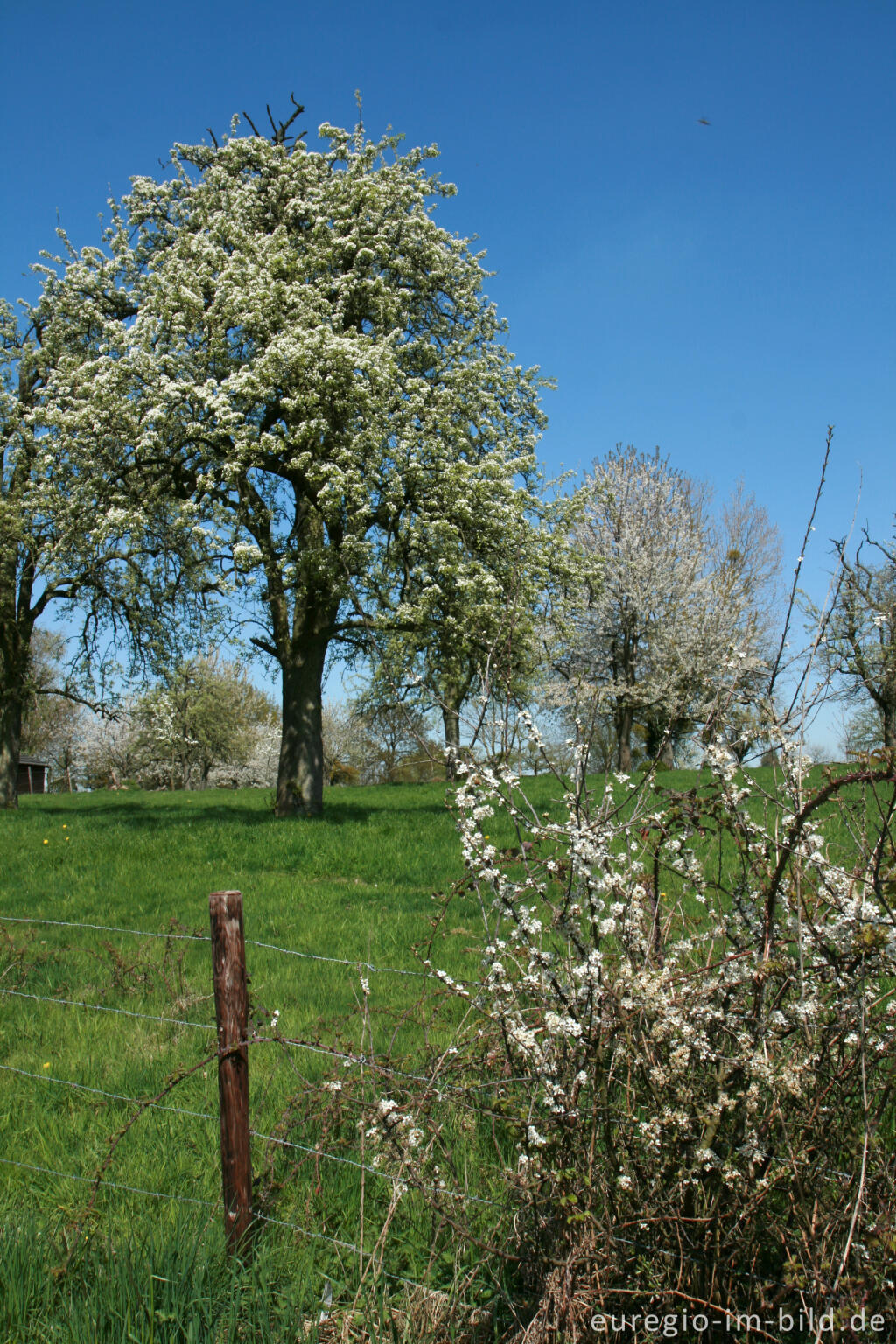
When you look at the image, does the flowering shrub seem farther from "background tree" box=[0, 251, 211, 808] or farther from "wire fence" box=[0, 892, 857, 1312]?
"background tree" box=[0, 251, 211, 808]

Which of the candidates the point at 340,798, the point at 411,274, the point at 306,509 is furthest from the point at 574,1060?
the point at 340,798

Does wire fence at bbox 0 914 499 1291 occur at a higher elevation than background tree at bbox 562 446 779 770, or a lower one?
lower

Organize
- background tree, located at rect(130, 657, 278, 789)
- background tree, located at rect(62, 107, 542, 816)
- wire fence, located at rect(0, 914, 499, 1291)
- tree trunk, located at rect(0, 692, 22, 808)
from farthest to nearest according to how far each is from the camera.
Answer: background tree, located at rect(130, 657, 278, 789), tree trunk, located at rect(0, 692, 22, 808), background tree, located at rect(62, 107, 542, 816), wire fence, located at rect(0, 914, 499, 1291)

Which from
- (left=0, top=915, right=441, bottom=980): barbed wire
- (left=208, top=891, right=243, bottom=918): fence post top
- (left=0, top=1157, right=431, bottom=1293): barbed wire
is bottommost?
(left=0, top=1157, right=431, bottom=1293): barbed wire

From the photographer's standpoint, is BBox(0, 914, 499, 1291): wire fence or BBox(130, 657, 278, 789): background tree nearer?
BBox(0, 914, 499, 1291): wire fence

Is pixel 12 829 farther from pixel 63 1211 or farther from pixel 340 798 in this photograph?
pixel 63 1211

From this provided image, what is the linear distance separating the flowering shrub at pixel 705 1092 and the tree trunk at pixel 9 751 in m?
23.2

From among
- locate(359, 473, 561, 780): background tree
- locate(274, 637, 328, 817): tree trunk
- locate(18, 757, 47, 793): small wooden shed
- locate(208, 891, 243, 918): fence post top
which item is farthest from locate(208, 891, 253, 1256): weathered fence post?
locate(18, 757, 47, 793): small wooden shed

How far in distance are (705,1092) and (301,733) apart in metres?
15.6

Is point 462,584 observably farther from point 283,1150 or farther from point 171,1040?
point 283,1150

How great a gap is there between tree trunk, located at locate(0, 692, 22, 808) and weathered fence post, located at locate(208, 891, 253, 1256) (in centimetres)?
2224

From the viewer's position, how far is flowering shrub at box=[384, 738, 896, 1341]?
8.61 ft

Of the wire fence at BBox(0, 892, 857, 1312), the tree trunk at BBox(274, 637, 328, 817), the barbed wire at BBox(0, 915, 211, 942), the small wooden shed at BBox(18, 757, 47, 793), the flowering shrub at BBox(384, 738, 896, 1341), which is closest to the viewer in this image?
the flowering shrub at BBox(384, 738, 896, 1341)

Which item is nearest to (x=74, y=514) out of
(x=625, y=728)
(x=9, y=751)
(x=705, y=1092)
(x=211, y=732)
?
(x=9, y=751)
